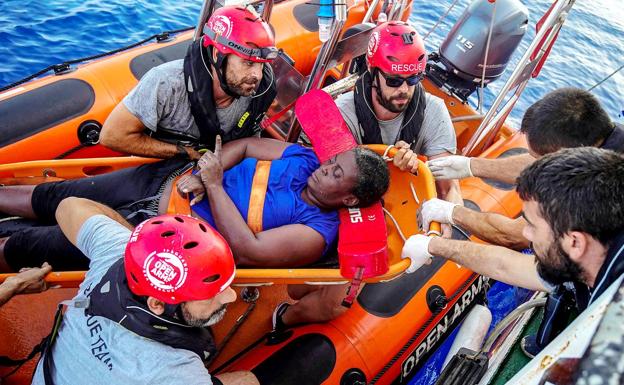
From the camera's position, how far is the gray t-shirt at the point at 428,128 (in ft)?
10.6

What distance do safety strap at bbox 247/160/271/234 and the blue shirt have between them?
0.02 meters

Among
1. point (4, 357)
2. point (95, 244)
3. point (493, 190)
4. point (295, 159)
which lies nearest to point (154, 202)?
point (95, 244)

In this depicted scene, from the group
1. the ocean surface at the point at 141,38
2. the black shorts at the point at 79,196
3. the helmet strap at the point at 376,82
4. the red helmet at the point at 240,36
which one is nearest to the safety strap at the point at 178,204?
the black shorts at the point at 79,196

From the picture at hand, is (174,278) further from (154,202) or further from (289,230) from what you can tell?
(154,202)

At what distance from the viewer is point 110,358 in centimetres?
175

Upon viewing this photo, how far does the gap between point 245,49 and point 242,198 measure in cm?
77

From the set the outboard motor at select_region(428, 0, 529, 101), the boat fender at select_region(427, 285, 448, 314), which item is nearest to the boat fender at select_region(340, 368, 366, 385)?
the boat fender at select_region(427, 285, 448, 314)

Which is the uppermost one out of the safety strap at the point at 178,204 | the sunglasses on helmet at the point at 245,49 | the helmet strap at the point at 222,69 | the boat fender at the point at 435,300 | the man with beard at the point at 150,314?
the sunglasses on helmet at the point at 245,49

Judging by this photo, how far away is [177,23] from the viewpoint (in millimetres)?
6918

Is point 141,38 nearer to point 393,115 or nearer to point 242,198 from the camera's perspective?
point 393,115

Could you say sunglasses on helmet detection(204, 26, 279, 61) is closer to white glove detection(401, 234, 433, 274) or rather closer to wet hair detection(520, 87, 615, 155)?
white glove detection(401, 234, 433, 274)

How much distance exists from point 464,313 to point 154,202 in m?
2.06

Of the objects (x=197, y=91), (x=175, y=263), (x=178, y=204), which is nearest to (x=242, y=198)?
(x=178, y=204)

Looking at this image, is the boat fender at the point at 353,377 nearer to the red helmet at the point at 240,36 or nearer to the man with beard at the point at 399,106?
the man with beard at the point at 399,106
